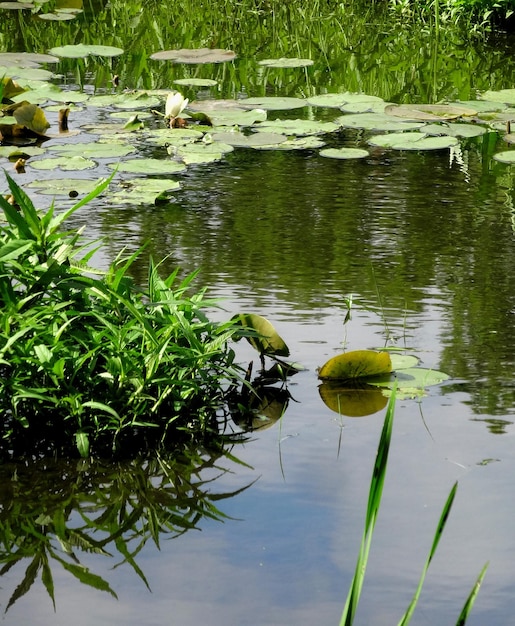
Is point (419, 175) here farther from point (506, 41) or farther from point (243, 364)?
point (506, 41)

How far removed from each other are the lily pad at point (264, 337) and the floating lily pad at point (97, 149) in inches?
72.9

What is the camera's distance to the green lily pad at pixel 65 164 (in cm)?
384

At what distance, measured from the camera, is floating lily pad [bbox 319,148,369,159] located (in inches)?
159

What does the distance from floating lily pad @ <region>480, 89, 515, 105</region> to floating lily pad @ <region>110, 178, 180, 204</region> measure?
1961 millimetres

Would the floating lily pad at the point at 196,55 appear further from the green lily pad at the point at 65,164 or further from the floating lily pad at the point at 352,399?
the floating lily pad at the point at 352,399

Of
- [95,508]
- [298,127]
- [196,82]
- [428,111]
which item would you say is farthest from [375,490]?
[196,82]

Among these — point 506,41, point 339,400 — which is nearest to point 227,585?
point 339,400

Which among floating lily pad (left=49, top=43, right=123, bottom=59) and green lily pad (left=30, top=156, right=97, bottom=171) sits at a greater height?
floating lily pad (left=49, top=43, right=123, bottom=59)

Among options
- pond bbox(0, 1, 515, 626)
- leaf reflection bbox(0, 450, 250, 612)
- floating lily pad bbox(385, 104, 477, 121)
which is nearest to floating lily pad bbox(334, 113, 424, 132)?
floating lily pad bbox(385, 104, 477, 121)

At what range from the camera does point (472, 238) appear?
323 centimetres

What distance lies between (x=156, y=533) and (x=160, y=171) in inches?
88.3

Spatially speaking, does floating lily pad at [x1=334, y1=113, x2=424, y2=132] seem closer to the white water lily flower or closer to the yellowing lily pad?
the white water lily flower

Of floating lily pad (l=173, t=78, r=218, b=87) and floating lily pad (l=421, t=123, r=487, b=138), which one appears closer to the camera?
floating lily pad (l=421, t=123, r=487, b=138)

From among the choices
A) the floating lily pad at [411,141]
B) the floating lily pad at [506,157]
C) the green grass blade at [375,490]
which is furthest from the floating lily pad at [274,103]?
the green grass blade at [375,490]
